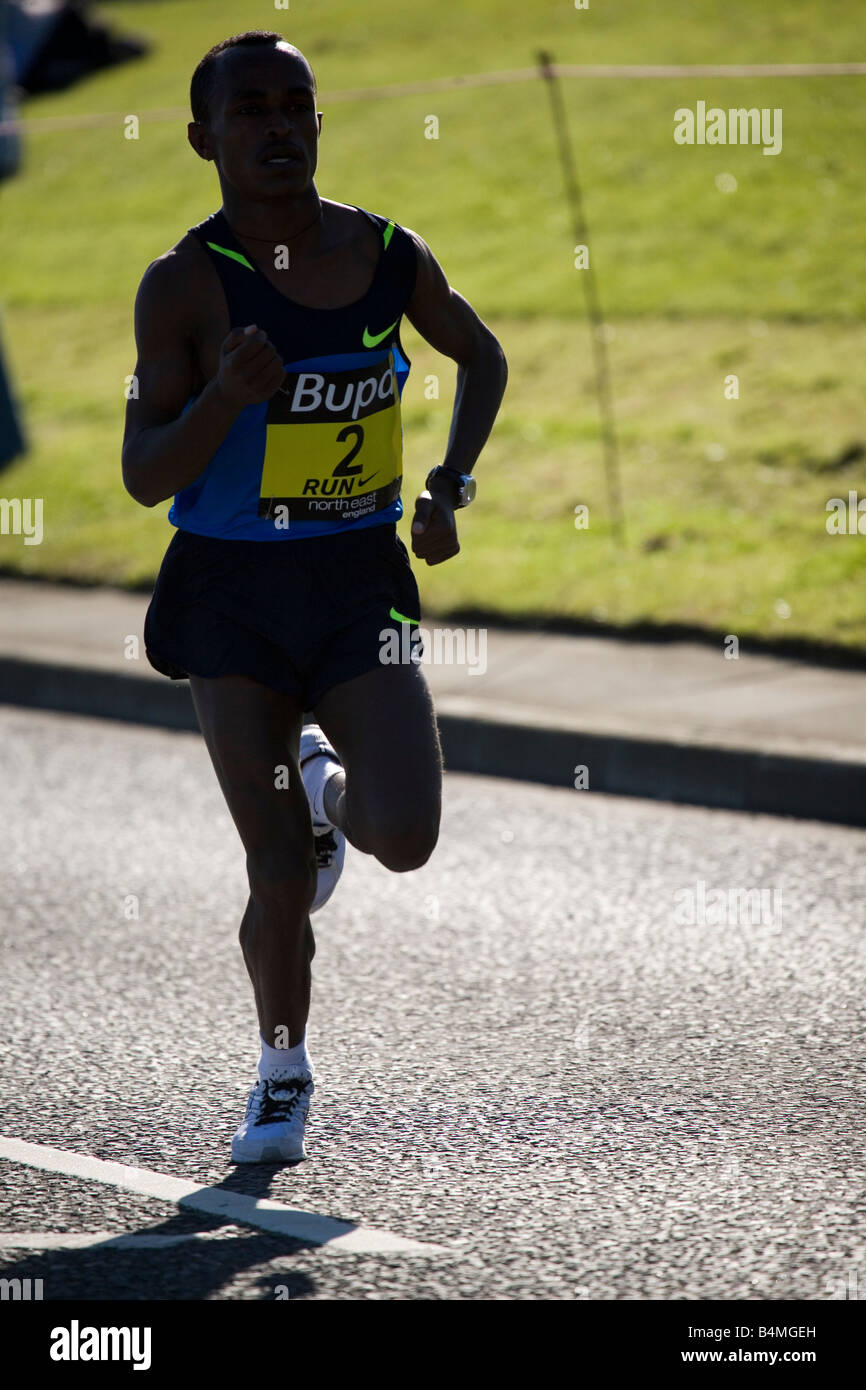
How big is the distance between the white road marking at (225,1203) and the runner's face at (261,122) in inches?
75.9

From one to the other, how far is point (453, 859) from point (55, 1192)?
2.51 metres

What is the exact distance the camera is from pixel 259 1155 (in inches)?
152

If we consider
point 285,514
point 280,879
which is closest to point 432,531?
point 285,514

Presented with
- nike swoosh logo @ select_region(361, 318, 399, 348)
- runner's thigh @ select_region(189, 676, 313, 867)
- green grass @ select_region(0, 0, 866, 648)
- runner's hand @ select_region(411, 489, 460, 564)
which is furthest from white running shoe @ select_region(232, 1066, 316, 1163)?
green grass @ select_region(0, 0, 866, 648)

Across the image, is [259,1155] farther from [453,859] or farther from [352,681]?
[453,859]

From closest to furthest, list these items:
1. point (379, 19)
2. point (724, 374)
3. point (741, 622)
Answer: point (741, 622) → point (724, 374) → point (379, 19)

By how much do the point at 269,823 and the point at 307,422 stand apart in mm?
800

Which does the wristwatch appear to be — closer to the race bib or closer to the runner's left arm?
the runner's left arm

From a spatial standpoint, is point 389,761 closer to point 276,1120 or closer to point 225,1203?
point 276,1120

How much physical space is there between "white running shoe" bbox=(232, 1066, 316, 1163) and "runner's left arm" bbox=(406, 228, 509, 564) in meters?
1.11

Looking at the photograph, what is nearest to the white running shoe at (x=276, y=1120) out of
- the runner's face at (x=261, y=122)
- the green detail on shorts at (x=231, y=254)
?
the green detail on shorts at (x=231, y=254)

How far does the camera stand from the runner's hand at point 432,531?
12.6ft
